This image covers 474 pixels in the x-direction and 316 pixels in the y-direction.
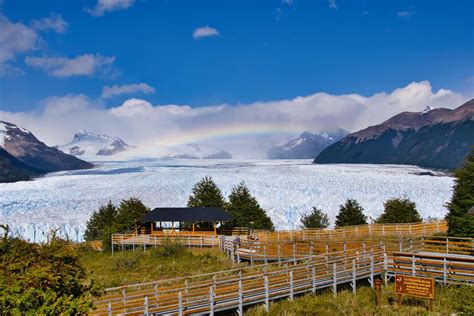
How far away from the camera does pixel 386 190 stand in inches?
3046

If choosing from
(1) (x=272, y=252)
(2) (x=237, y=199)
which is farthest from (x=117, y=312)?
(2) (x=237, y=199)

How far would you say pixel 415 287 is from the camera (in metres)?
18.0

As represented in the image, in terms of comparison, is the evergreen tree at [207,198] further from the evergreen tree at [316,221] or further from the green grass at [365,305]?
the green grass at [365,305]

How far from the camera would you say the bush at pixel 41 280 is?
9.27m

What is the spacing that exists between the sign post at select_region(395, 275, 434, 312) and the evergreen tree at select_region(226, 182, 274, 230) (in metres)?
37.5

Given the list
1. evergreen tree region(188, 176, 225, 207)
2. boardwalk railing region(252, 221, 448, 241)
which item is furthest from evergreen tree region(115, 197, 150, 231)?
boardwalk railing region(252, 221, 448, 241)

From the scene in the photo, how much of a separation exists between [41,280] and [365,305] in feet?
43.1

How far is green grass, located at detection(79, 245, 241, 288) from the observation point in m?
31.0

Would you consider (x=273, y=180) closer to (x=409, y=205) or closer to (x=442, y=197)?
(x=442, y=197)

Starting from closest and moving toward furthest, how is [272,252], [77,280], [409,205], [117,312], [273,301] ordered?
[77,280] < [117,312] < [273,301] < [272,252] < [409,205]

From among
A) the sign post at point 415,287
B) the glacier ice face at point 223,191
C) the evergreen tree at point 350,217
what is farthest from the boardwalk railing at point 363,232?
the sign post at point 415,287

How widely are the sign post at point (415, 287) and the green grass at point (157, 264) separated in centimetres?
1407

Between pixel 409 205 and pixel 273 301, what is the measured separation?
38.7m

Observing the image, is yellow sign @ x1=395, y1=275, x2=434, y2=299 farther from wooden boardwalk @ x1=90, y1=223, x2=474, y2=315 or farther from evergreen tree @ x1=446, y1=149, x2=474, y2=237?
evergreen tree @ x1=446, y1=149, x2=474, y2=237
